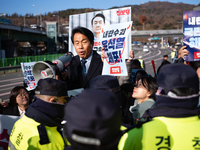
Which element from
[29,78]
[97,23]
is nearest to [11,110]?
[29,78]

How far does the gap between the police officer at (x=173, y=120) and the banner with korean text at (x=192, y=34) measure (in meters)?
2.38

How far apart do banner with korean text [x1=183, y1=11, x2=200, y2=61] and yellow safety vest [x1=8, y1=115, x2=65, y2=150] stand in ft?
9.55

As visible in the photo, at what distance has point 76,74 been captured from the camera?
11.2ft

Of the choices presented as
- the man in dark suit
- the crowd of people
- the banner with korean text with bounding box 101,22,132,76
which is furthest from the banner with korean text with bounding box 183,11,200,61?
the man in dark suit

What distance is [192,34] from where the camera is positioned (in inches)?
151

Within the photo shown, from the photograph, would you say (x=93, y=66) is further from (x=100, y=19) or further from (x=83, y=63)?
(x=100, y=19)

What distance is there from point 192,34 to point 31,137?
3333 millimetres

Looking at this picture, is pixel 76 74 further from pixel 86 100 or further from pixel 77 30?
pixel 86 100

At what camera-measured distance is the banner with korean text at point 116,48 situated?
3.30m

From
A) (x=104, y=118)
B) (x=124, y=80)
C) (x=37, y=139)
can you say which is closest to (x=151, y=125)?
(x=104, y=118)

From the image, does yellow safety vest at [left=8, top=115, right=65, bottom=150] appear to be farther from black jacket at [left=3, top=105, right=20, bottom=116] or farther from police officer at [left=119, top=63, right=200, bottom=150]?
black jacket at [left=3, top=105, right=20, bottom=116]

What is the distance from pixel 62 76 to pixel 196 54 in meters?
2.46

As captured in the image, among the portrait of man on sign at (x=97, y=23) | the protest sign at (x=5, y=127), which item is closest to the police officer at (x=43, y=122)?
the protest sign at (x=5, y=127)

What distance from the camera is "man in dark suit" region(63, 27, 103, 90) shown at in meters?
3.26
